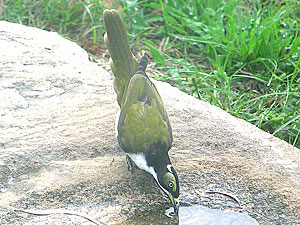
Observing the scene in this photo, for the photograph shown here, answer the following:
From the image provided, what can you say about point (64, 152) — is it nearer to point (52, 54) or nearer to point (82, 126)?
point (82, 126)

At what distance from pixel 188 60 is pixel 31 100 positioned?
110 inches

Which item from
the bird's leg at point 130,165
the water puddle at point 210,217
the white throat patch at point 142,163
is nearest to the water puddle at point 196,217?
the water puddle at point 210,217

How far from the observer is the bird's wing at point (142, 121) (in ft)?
12.5

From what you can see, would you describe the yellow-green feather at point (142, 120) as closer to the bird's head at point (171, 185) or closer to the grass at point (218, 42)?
the bird's head at point (171, 185)

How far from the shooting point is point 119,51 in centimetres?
450

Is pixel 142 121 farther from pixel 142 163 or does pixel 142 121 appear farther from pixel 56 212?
pixel 56 212

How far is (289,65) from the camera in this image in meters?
6.10

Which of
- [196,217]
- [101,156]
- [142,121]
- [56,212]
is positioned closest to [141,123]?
[142,121]

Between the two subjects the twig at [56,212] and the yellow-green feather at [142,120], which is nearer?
the twig at [56,212]

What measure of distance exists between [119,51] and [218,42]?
2.18 m

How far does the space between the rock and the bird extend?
187mm

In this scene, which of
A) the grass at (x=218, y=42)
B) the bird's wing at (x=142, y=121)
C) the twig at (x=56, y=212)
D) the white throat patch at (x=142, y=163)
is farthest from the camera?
the grass at (x=218, y=42)

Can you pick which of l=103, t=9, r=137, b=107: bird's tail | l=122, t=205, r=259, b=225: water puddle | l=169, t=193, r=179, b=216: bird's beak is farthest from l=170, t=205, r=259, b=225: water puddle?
l=103, t=9, r=137, b=107: bird's tail

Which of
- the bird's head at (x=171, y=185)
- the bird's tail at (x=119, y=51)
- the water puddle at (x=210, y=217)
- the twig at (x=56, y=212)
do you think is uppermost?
the bird's tail at (x=119, y=51)
